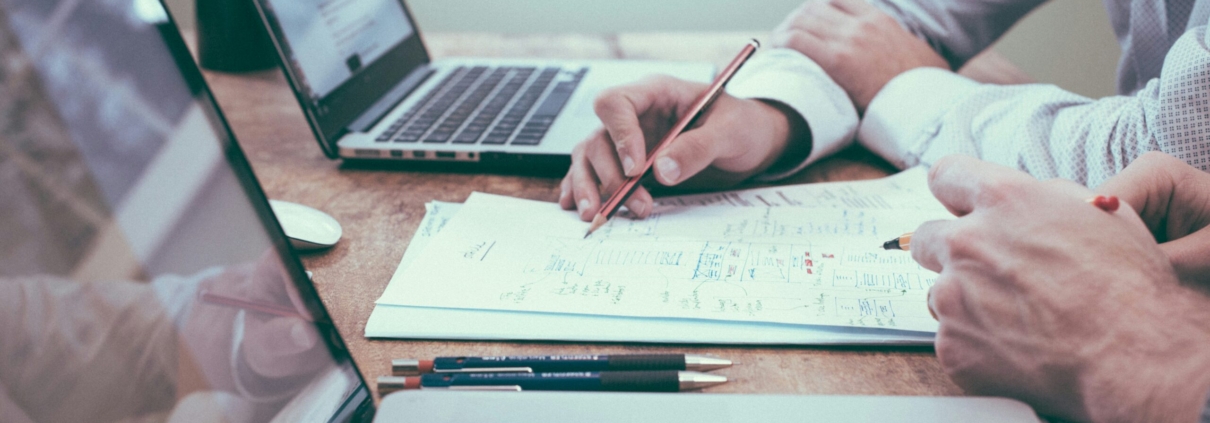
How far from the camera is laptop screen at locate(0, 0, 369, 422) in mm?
225

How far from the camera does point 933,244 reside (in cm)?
39

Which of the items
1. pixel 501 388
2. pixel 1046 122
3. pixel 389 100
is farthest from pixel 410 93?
pixel 1046 122

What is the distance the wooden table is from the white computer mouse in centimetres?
1

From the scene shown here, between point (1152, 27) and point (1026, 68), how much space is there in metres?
0.99

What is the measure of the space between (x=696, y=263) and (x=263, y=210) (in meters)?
0.29

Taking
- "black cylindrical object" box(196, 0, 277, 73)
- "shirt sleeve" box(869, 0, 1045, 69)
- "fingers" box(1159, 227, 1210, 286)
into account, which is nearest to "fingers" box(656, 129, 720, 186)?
"fingers" box(1159, 227, 1210, 286)

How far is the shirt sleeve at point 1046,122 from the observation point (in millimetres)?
496

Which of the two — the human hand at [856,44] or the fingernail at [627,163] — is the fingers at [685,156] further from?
the human hand at [856,44]

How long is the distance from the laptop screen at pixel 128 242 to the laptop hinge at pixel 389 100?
17.5 inches

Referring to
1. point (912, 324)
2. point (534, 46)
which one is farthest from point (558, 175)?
point (534, 46)

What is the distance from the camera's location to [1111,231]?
13.6 inches

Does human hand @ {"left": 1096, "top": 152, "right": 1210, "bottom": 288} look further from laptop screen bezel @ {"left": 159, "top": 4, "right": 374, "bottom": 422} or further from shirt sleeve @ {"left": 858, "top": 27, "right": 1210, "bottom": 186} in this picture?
laptop screen bezel @ {"left": 159, "top": 4, "right": 374, "bottom": 422}

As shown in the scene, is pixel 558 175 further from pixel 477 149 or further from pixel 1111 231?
pixel 1111 231

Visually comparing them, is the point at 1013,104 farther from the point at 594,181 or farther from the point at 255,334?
the point at 255,334
